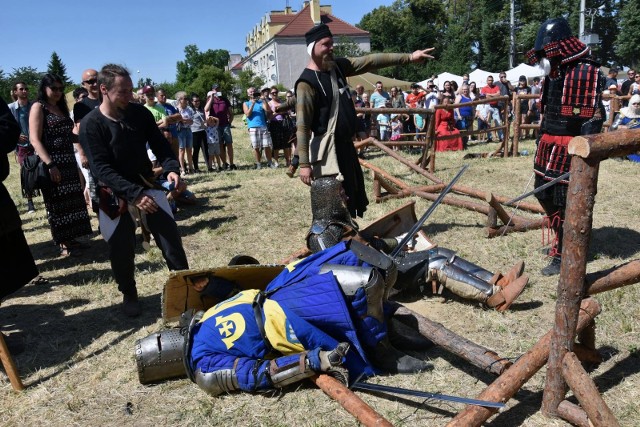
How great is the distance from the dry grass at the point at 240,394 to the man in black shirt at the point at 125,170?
0.55 m

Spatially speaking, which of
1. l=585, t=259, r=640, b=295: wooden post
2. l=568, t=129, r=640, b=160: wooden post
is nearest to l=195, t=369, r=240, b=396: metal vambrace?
l=585, t=259, r=640, b=295: wooden post

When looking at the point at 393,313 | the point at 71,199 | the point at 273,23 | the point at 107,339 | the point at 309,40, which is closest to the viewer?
the point at 393,313

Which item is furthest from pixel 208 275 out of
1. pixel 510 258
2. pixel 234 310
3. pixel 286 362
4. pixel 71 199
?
pixel 71 199

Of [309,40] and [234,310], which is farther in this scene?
[309,40]

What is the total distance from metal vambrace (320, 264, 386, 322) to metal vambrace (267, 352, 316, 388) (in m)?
0.40

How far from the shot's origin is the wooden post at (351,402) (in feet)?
6.91

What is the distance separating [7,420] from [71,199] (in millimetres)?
3209

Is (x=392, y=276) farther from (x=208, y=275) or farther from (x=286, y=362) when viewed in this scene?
(x=208, y=275)

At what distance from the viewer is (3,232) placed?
3252 millimetres

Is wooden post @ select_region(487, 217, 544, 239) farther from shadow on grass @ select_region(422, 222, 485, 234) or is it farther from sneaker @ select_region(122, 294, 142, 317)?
sneaker @ select_region(122, 294, 142, 317)

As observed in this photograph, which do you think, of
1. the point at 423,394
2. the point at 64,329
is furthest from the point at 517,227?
the point at 64,329

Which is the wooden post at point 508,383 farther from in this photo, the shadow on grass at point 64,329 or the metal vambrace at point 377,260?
the shadow on grass at point 64,329

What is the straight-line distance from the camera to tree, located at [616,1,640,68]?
36.7 meters

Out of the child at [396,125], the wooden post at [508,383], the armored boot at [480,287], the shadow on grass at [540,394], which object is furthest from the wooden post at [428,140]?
the wooden post at [508,383]
